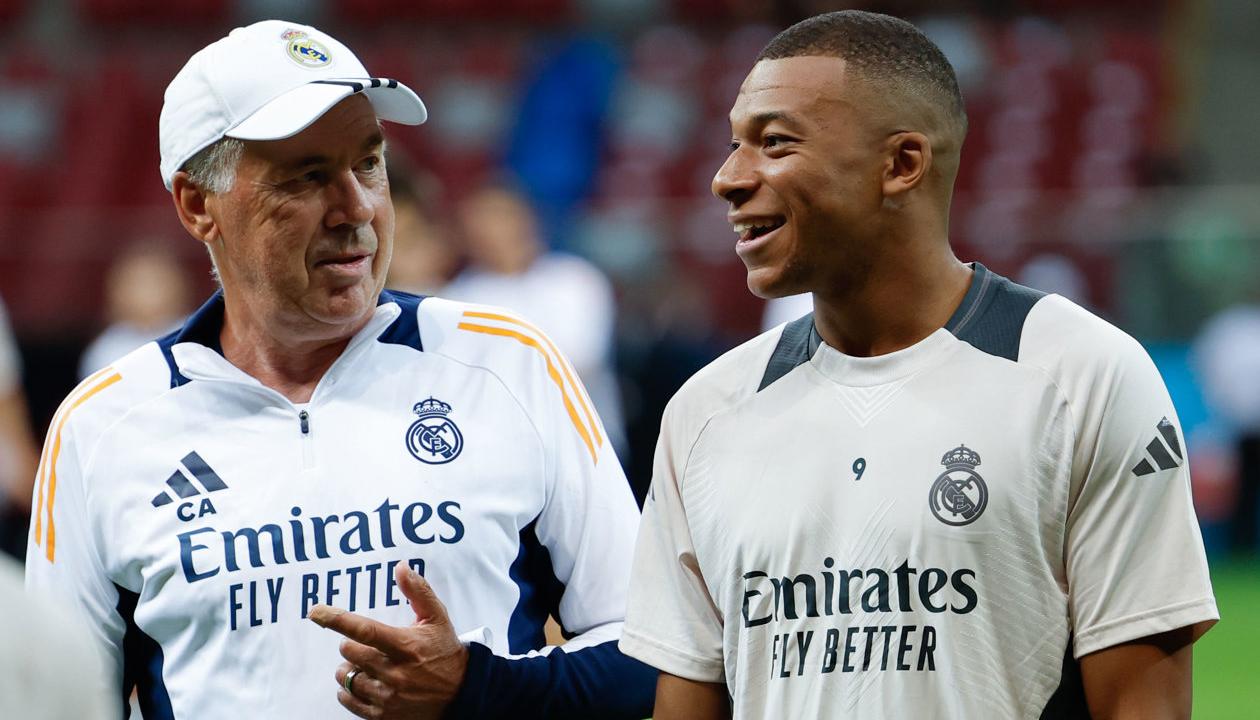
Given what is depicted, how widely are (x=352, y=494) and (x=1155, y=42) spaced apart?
583 inches

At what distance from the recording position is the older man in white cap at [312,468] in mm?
3076

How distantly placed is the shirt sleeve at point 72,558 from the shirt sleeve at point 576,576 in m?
0.71

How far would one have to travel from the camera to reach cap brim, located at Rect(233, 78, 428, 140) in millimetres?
3098

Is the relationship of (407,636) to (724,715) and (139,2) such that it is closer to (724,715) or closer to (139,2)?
(724,715)

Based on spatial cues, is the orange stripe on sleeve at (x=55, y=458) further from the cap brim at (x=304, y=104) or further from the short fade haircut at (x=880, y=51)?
the short fade haircut at (x=880, y=51)

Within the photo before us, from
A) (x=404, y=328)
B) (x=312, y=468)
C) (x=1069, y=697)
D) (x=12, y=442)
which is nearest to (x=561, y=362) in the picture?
(x=404, y=328)

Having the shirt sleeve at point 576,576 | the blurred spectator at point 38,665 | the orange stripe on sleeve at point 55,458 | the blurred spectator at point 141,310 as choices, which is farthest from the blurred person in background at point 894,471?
the blurred spectator at point 141,310

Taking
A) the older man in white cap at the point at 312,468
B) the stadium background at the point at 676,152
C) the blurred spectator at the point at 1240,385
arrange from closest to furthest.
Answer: the older man in white cap at the point at 312,468 → the stadium background at the point at 676,152 → the blurred spectator at the point at 1240,385

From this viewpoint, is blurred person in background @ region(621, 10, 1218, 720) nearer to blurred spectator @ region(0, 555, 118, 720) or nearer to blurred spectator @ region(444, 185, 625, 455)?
blurred spectator @ region(0, 555, 118, 720)

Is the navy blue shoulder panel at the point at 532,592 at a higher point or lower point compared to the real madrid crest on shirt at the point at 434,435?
lower

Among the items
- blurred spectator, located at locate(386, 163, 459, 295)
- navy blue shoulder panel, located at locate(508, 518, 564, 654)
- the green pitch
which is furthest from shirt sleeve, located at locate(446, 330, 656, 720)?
the green pitch

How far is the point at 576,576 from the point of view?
10.6ft

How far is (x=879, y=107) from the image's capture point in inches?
108

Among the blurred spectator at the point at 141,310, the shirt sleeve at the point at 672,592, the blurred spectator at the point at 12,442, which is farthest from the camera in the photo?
the blurred spectator at the point at 141,310
